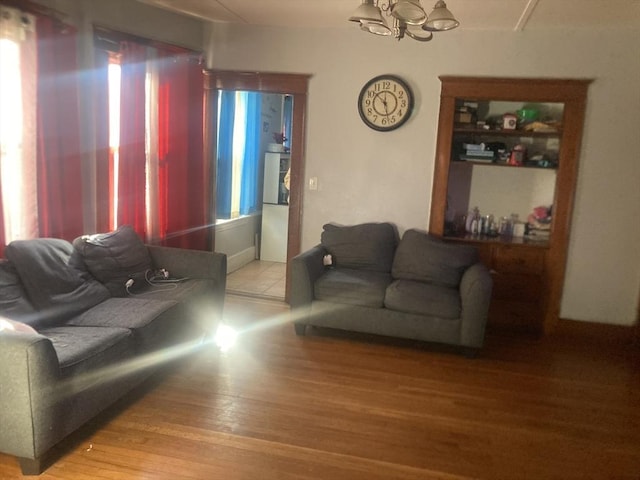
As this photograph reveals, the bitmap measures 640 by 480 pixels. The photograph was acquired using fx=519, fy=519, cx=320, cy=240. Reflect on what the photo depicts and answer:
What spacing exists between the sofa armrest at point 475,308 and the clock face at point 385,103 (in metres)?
1.58

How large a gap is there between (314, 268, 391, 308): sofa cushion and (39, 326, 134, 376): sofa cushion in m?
1.60

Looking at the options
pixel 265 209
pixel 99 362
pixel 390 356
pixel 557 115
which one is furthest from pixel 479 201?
pixel 99 362

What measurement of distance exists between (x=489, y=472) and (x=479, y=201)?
113 inches

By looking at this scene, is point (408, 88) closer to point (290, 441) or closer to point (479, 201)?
point (479, 201)

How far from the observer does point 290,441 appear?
2.64 metres

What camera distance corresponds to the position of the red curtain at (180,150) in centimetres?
439

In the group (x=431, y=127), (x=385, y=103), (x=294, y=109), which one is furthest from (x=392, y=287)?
(x=294, y=109)

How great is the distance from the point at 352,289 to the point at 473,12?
2.23m

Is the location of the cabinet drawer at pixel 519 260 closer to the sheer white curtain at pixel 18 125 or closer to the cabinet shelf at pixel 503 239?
the cabinet shelf at pixel 503 239

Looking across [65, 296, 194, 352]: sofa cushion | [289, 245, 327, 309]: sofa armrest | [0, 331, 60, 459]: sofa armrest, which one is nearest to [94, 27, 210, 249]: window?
[65, 296, 194, 352]: sofa cushion

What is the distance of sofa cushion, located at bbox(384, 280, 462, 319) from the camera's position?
3783 millimetres

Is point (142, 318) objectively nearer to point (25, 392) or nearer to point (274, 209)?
point (25, 392)

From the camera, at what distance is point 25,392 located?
87.1 inches

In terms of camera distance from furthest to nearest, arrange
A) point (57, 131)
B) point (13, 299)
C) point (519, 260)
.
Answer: point (519, 260) → point (57, 131) → point (13, 299)
